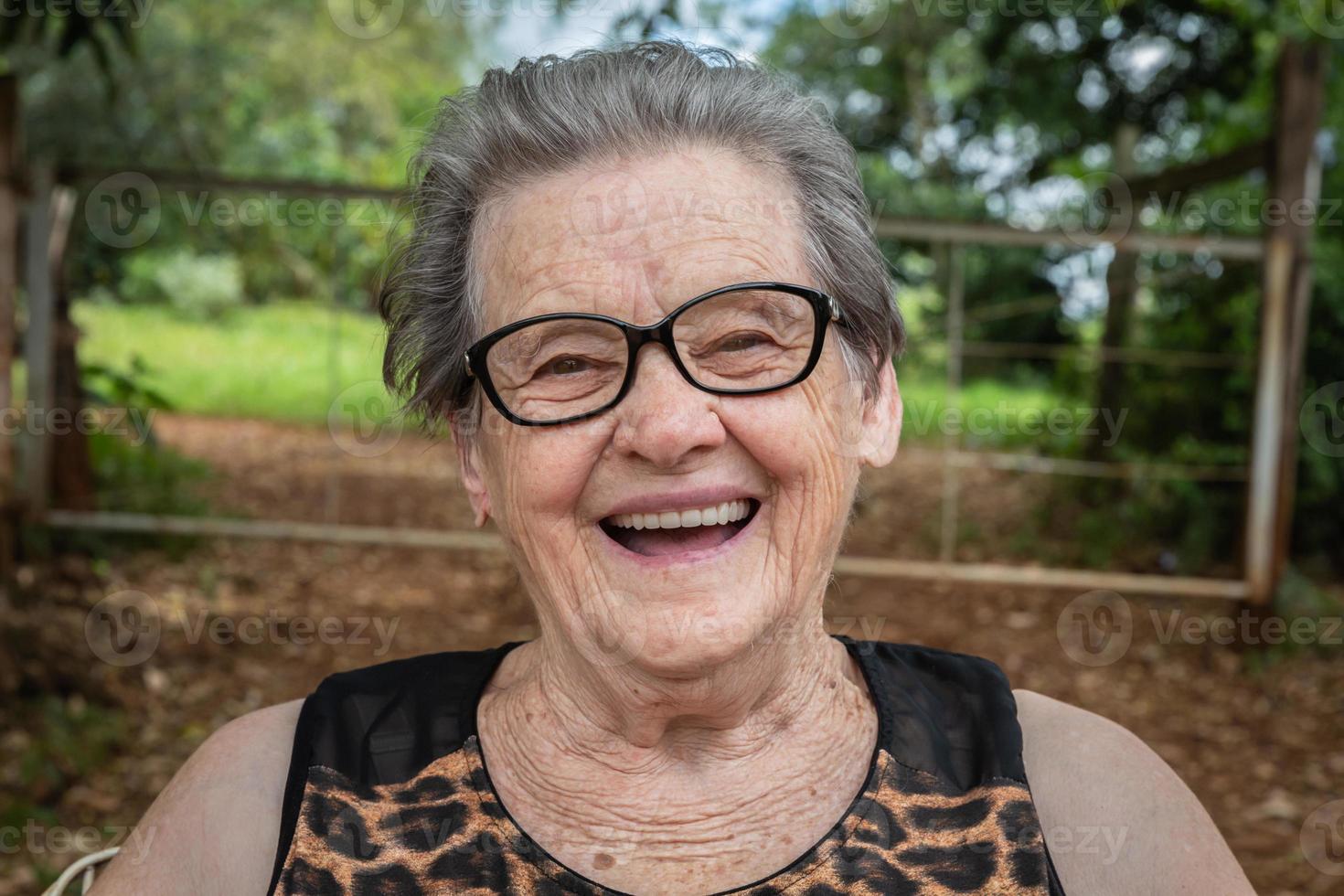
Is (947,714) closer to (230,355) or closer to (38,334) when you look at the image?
(38,334)

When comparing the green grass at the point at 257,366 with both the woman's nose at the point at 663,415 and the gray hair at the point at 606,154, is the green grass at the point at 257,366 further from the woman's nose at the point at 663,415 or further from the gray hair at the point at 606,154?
the woman's nose at the point at 663,415

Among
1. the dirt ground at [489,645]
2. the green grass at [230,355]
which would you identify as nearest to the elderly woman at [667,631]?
the dirt ground at [489,645]

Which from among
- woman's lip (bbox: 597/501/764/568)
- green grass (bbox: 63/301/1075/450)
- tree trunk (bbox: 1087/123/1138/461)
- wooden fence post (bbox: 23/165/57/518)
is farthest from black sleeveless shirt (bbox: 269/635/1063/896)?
green grass (bbox: 63/301/1075/450)

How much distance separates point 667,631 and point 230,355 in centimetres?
913

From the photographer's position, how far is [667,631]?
1.39m

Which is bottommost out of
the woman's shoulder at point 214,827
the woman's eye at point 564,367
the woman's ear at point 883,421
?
the woman's shoulder at point 214,827

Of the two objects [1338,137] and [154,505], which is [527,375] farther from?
[1338,137]

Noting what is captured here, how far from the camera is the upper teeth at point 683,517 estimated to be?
1.42 m

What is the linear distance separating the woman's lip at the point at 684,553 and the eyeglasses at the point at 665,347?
0.18 m

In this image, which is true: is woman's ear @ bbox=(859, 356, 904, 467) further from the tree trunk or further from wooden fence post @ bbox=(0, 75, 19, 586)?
the tree trunk

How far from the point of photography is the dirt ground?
12.7ft

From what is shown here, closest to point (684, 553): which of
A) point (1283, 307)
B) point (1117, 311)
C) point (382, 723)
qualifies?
point (382, 723)

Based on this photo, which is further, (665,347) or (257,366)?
(257,366)

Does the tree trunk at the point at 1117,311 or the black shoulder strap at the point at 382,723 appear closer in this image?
the black shoulder strap at the point at 382,723
